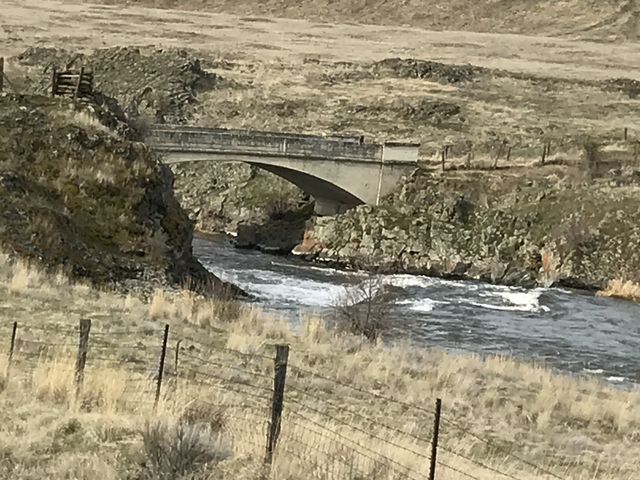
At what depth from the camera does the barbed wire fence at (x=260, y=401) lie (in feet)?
33.8

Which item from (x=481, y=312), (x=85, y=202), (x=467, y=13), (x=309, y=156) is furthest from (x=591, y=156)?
(x=467, y=13)

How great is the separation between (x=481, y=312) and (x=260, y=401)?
2338cm

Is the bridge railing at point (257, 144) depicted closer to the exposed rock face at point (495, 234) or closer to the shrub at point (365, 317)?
the exposed rock face at point (495, 234)

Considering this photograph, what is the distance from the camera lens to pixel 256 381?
48.2ft

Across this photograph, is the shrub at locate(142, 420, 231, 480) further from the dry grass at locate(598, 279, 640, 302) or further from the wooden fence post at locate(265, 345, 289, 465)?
the dry grass at locate(598, 279, 640, 302)

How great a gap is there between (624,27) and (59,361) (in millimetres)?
126915

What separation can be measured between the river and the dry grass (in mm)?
1111

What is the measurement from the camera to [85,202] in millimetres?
27062

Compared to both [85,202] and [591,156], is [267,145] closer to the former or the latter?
[591,156]

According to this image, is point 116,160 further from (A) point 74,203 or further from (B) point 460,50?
(B) point 460,50

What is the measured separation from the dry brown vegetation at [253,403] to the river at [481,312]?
791 cm

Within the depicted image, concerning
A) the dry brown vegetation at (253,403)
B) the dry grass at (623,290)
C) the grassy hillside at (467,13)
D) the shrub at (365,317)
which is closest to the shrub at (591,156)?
the dry grass at (623,290)

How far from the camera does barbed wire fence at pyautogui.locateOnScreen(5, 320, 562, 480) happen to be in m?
10.3

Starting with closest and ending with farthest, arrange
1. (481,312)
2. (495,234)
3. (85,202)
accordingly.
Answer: (85,202) < (481,312) < (495,234)
